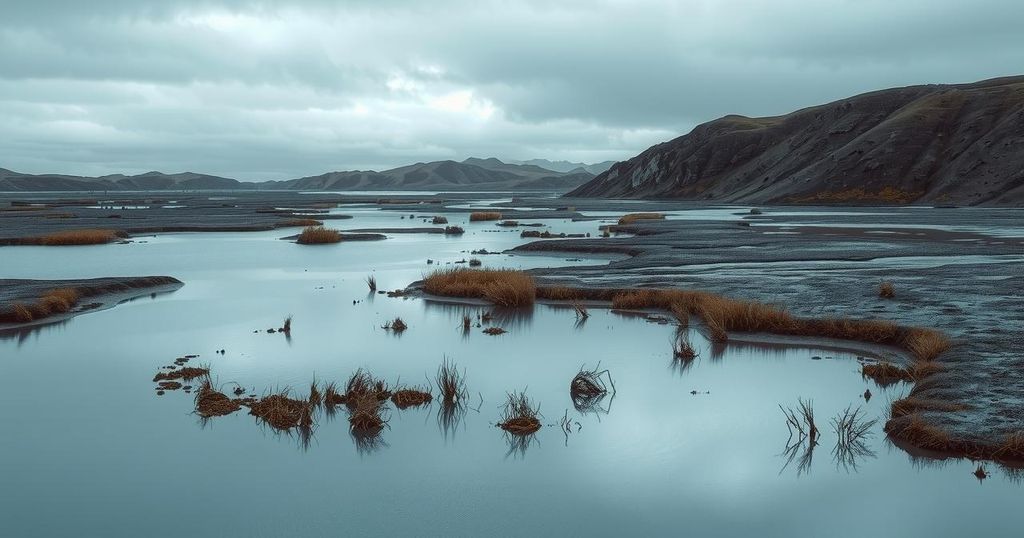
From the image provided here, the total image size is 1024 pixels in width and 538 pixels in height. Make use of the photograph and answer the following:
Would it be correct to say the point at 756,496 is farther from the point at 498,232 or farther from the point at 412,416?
the point at 498,232

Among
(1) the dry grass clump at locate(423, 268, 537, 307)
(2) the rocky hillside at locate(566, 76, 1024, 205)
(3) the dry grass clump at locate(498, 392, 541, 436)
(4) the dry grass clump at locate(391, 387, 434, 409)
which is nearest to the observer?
(3) the dry grass clump at locate(498, 392, 541, 436)

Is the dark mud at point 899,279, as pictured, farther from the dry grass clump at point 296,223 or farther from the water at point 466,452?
the dry grass clump at point 296,223

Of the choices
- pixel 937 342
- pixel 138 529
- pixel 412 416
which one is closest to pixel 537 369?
pixel 412 416

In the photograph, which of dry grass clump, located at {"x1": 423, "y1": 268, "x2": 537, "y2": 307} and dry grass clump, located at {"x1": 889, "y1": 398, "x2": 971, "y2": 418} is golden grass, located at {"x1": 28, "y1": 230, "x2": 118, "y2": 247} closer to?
dry grass clump, located at {"x1": 423, "y1": 268, "x2": 537, "y2": 307}

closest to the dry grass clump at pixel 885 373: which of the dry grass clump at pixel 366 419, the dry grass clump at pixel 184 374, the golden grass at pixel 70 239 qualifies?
the dry grass clump at pixel 366 419

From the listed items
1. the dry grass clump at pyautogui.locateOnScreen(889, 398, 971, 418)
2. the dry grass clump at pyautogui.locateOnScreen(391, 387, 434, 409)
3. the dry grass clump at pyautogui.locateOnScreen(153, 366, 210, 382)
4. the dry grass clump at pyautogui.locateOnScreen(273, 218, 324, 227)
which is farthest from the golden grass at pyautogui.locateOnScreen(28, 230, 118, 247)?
the dry grass clump at pyautogui.locateOnScreen(889, 398, 971, 418)
